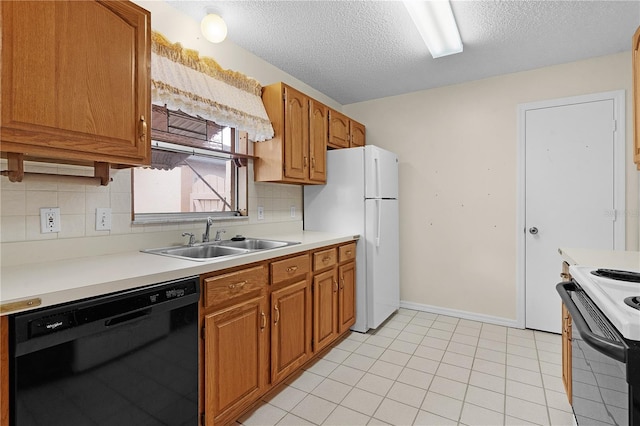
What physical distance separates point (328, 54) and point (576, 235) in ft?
8.75

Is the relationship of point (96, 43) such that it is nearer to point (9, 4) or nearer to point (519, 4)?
point (9, 4)

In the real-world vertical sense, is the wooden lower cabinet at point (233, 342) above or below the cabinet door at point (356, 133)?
below

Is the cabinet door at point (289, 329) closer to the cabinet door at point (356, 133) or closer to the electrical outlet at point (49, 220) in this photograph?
the electrical outlet at point (49, 220)

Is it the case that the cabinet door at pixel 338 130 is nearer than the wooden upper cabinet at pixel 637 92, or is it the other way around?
the wooden upper cabinet at pixel 637 92

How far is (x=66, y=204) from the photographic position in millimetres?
1567

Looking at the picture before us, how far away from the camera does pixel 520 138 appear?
301 centimetres

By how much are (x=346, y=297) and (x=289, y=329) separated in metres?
0.81

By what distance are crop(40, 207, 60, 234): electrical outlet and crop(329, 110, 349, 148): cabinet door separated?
220cm

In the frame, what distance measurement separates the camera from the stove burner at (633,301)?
897 mm

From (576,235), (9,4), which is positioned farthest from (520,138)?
(9,4)

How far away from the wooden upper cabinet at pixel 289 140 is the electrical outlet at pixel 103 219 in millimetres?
1144

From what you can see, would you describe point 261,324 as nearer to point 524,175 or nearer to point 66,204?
point 66,204

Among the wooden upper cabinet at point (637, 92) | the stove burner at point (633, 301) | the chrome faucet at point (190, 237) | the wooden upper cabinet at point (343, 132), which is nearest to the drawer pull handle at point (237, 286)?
the chrome faucet at point (190, 237)

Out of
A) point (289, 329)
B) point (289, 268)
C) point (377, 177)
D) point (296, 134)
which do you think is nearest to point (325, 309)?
point (289, 329)
